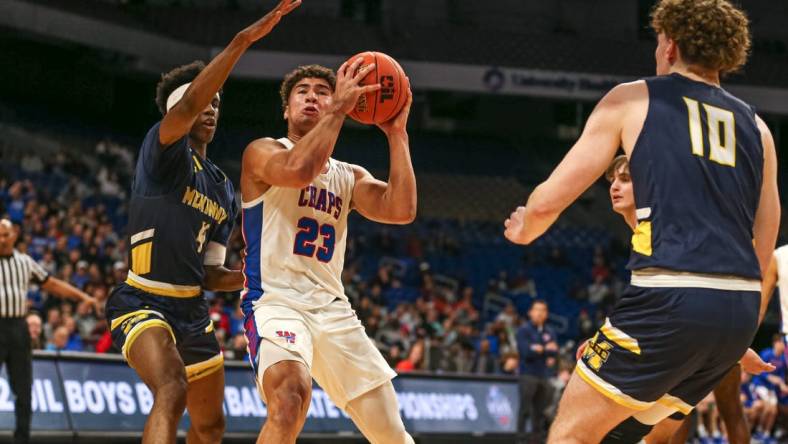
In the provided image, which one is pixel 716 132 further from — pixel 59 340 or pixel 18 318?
pixel 59 340

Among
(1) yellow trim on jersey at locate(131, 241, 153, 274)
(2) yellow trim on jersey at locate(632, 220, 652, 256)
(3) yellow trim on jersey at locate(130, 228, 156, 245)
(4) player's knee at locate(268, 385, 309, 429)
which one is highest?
(2) yellow trim on jersey at locate(632, 220, 652, 256)

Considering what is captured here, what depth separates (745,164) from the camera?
144 inches

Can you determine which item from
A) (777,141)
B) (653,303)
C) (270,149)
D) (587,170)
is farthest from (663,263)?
(777,141)

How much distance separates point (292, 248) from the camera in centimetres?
521

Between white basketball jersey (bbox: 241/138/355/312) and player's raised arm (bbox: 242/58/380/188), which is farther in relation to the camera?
white basketball jersey (bbox: 241/138/355/312)

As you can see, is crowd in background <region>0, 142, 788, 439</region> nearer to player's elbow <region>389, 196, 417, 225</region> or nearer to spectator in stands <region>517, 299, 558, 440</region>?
spectator in stands <region>517, 299, 558, 440</region>

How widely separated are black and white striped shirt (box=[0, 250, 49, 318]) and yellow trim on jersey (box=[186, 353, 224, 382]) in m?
5.37

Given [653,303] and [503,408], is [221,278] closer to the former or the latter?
[653,303]

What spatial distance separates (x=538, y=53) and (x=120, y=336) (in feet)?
69.8

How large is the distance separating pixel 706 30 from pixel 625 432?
60.4 inches

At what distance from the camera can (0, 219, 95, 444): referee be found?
10.1m

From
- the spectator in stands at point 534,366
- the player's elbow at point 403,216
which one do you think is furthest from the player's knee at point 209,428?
the spectator in stands at point 534,366

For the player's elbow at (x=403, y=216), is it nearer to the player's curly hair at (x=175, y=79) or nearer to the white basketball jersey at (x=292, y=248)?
the white basketball jersey at (x=292, y=248)

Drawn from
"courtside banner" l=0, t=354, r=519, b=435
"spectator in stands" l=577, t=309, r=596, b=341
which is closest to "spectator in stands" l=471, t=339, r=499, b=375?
"courtside banner" l=0, t=354, r=519, b=435
